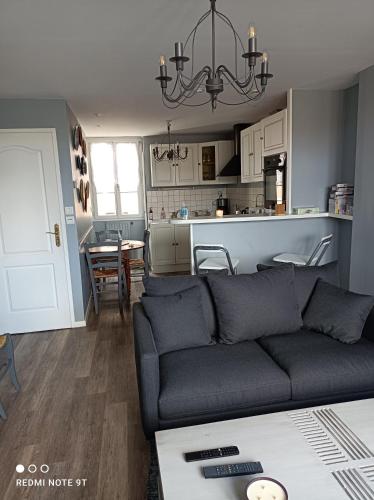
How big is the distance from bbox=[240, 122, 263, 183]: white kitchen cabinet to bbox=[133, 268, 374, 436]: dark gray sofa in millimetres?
3042

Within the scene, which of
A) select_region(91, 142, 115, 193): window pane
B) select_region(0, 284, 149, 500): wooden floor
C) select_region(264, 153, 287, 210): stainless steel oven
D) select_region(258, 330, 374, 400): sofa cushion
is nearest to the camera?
select_region(0, 284, 149, 500): wooden floor

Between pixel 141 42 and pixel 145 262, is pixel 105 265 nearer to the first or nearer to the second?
pixel 145 262

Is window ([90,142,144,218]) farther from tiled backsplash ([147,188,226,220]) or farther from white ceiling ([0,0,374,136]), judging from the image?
white ceiling ([0,0,374,136])

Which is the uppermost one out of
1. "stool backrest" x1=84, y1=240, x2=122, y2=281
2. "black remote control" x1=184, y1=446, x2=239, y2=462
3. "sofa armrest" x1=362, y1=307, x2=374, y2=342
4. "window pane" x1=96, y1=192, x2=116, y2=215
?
"window pane" x1=96, y1=192, x2=116, y2=215

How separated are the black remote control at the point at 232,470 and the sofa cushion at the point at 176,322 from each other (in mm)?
955

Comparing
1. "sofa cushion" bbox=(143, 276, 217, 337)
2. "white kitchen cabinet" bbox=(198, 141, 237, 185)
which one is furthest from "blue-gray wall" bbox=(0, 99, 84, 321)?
"white kitchen cabinet" bbox=(198, 141, 237, 185)

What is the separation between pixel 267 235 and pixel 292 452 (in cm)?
275

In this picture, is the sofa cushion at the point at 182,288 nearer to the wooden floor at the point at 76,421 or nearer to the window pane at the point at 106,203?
the wooden floor at the point at 76,421

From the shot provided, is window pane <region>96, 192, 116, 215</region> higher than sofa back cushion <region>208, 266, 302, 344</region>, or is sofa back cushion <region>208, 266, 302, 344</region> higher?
window pane <region>96, 192, 116, 215</region>

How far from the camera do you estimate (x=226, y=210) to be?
664cm

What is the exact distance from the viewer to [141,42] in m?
2.33

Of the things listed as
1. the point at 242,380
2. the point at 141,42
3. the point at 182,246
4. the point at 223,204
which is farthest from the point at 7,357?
the point at 223,204

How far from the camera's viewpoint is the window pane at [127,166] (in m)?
6.48

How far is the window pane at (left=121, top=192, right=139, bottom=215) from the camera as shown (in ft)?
21.6
